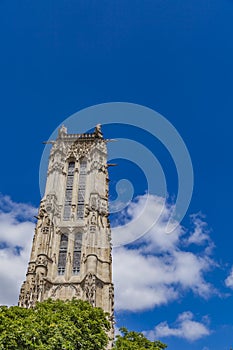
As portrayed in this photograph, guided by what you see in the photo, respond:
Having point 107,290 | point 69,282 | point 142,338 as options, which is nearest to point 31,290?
point 69,282

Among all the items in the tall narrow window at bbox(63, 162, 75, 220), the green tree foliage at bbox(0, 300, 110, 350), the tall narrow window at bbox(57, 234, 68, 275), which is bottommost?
the green tree foliage at bbox(0, 300, 110, 350)

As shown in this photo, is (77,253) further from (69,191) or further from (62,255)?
(69,191)

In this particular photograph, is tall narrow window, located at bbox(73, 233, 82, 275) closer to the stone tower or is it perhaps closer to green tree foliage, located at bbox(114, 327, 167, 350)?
the stone tower

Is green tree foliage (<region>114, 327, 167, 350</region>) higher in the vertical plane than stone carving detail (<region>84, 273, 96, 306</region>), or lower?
lower

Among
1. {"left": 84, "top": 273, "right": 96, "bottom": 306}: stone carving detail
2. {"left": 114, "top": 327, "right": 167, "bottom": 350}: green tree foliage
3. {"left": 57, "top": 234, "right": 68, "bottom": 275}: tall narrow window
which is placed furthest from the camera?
{"left": 57, "top": 234, "right": 68, "bottom": 275}: tall narrow window

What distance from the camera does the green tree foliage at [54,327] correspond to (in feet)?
64.0

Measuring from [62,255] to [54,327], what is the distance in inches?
881

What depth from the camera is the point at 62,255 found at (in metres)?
43.6

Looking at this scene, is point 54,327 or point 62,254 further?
point 62,254

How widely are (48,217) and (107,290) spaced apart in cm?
1121

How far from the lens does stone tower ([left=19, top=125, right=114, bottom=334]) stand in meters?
39.1

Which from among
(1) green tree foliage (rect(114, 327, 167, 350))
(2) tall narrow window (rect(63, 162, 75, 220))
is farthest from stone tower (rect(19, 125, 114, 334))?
(1) green tree foliage (rect(114, 327, 167, 350))


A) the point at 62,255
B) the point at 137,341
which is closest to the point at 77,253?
the point at 62,255

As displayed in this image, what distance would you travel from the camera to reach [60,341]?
67.6 feet
